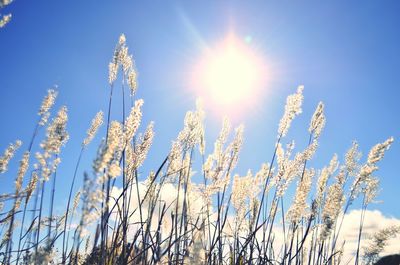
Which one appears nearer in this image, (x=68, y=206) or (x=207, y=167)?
(x=68, y=206)

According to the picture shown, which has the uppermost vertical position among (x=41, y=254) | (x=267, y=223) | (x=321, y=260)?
(x=267, y=223)

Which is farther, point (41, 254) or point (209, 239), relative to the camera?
point (209, 239)

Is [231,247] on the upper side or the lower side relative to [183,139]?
lower

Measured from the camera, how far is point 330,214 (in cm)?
287

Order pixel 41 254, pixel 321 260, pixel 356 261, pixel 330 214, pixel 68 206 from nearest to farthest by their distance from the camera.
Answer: pixel 41 254
pixel 330 214
pixel 68 206
pixel 321 260
pixel 356 261

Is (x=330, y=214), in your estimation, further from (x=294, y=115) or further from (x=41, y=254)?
(x=41, y=254)

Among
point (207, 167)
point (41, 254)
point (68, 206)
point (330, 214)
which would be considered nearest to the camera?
point (41, 254)

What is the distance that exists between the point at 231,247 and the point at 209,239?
0.73 ft

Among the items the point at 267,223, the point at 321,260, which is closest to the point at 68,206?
the point at 267,223

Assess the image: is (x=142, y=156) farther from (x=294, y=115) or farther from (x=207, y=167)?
(x=294, y=115)

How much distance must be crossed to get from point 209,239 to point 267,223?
0.66 metres

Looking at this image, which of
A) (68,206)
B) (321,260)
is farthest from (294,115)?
(68,206)

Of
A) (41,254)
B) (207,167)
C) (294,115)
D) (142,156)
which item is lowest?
(41,254)

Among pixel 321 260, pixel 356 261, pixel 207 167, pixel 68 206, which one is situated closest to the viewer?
pixel 68 206
